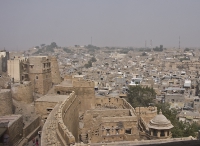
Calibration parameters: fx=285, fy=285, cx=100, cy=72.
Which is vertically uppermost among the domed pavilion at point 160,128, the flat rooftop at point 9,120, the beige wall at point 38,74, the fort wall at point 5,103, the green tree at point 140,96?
the beige wall at point 38,74

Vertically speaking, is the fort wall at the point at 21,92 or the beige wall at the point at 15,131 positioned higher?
the fort wall at the point at 21,92

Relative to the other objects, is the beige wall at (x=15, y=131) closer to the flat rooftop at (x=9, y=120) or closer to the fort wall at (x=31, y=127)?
the flat rooftop at (x=9, y=120)

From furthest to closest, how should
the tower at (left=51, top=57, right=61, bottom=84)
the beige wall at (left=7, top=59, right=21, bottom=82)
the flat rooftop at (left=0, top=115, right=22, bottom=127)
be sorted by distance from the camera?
1. the tower at (left=51, top=57, right=61, bottom=84)
2. the beige wall at (left=7, top=59, right=21, bottom=82)
3. the flat rooftop at (left=0, top=115, right=22, bottom=127)

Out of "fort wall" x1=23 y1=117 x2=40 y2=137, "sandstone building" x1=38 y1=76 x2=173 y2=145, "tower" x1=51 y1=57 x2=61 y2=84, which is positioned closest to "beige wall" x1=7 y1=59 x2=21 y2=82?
"sandstone building" x1=38 y1=76 x2=173 y2=145

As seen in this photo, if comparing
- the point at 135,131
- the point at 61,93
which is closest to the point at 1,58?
the point at 61,93

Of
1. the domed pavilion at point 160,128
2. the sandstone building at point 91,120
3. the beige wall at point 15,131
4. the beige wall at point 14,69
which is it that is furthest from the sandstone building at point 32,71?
the domed pavilion at point 160,128

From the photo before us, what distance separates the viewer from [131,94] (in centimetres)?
3353

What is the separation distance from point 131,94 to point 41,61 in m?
14.5

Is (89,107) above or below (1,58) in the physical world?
below

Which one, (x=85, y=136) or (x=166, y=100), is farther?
(x=166, y=100)

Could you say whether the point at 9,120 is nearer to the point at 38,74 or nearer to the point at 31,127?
the point at 31,127

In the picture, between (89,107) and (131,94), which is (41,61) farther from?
(131,94)

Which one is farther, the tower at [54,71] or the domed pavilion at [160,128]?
the tower at [54,71]

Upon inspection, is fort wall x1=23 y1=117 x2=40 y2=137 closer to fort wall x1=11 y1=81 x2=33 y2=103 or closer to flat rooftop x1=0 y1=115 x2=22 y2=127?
flat rooftop x1=0 y1=115 x2=22 y2=127
